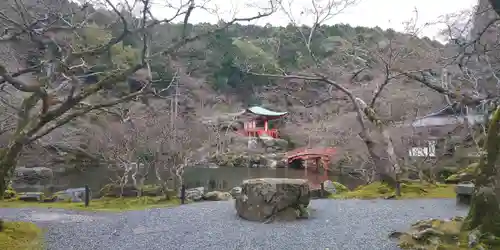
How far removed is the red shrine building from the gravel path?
20.5 m

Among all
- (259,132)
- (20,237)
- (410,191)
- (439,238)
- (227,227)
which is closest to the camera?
(439,238)

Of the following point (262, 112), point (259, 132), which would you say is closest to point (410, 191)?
point (262, 112)

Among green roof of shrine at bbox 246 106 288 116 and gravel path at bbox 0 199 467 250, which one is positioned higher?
green roof of shrine at bbox 246 106 288 116

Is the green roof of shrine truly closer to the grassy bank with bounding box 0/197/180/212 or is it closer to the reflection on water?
the reflection on water

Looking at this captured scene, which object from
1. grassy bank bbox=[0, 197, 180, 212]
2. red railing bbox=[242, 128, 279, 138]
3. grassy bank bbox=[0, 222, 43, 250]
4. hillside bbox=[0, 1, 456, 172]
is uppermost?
hillside bbox=[0, 1, 456, 172]

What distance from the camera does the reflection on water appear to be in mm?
15508

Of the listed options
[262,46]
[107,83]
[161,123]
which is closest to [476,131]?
[161,123]

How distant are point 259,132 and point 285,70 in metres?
16.4

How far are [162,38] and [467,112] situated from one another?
7.91 m

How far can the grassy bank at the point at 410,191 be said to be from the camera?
912 centimetres

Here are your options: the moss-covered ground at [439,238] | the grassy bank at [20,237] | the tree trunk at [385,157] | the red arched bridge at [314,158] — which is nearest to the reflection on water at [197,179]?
the red arched bridge at [314,158]

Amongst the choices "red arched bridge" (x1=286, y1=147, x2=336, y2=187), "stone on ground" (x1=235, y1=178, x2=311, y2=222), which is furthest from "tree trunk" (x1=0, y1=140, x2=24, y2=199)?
"red arched bridge" (x1=286, y1=147, x2=336, y2=187)

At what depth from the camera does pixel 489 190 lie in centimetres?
398

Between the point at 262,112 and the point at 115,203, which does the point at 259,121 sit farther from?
the point at 115,203
